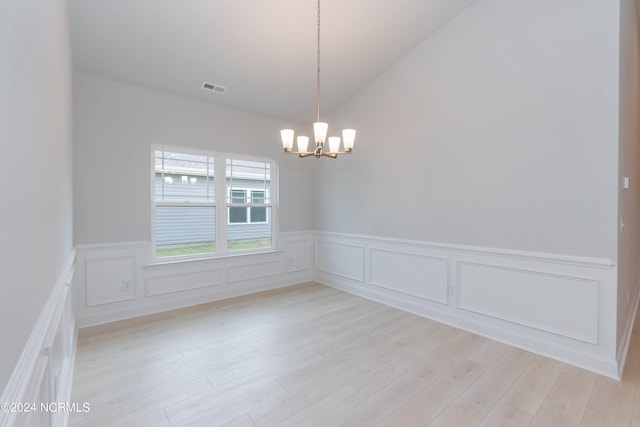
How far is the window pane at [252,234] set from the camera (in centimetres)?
462

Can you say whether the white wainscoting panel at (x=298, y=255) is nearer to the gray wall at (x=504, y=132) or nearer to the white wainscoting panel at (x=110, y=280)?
the gray wall at (x=504, y=132)

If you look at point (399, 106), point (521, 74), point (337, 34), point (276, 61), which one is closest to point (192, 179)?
point (276, 61)

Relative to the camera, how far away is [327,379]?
242cm

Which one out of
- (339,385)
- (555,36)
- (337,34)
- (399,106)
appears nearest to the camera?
(339,385)

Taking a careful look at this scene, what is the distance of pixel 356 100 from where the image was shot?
15.2 feet

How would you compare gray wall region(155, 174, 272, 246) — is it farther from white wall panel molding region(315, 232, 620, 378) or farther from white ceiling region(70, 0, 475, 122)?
white wall panel molding region(315, 232, 620, 378)

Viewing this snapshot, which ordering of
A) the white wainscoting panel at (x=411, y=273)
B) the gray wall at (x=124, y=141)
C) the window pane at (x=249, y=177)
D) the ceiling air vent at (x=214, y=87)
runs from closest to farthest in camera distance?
the gray wall at (x=124, y=141)
the white wainscoting panel at (x=411, y=273)
the ceiling air vent at (x=214, y=87)
the window pane at (x=249, y=177)

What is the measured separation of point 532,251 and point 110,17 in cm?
453

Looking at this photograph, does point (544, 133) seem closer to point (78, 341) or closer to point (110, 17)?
point (110, 17)

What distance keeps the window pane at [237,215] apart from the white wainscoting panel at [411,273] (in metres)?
2.04

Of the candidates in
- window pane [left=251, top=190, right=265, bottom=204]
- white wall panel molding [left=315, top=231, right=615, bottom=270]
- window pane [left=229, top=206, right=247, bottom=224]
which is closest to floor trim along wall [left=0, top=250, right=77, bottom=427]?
window pane [left=229, top=206, right=247, bottom=224]

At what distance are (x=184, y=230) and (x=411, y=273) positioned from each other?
3.12 m

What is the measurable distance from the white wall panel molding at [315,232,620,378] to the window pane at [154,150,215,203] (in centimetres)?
248

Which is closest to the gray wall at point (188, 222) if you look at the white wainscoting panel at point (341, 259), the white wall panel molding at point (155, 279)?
the white wall panel molding at point (155, 279)
